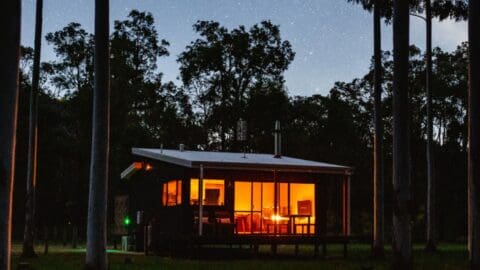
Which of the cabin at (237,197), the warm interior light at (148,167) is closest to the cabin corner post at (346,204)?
the cabin at (237,197)

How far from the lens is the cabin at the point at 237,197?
→ 69.1ft

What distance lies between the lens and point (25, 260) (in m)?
17.7

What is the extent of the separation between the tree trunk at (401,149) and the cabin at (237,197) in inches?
273

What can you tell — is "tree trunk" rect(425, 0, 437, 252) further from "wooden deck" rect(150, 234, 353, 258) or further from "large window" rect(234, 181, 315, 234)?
"wooden deck" rect(150, 234, 353, 258)

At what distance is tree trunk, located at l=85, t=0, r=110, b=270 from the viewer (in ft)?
41.0

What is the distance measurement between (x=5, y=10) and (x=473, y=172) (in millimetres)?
8470

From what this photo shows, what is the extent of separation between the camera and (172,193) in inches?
914

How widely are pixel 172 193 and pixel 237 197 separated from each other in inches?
81.9

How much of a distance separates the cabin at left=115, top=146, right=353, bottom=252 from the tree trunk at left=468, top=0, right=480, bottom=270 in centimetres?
755

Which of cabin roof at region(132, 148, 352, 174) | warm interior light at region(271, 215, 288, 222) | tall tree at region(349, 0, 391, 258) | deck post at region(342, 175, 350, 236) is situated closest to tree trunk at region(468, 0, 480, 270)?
tall tree at region(349, 0, 391, 258)

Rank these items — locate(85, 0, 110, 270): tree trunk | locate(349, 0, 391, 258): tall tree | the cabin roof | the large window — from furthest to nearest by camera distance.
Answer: the large window < the cabin roof < locate(349, 0, 391, 258): tall tree < locate(85, 0, 110, 270): tree trunk

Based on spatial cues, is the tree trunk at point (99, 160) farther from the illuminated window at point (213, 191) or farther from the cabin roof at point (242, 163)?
the illuminated window at point (213, 191)

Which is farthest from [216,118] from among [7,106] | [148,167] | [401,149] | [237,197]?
[7,106]

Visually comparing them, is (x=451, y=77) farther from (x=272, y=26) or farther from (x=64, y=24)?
(x=64, y=24)
